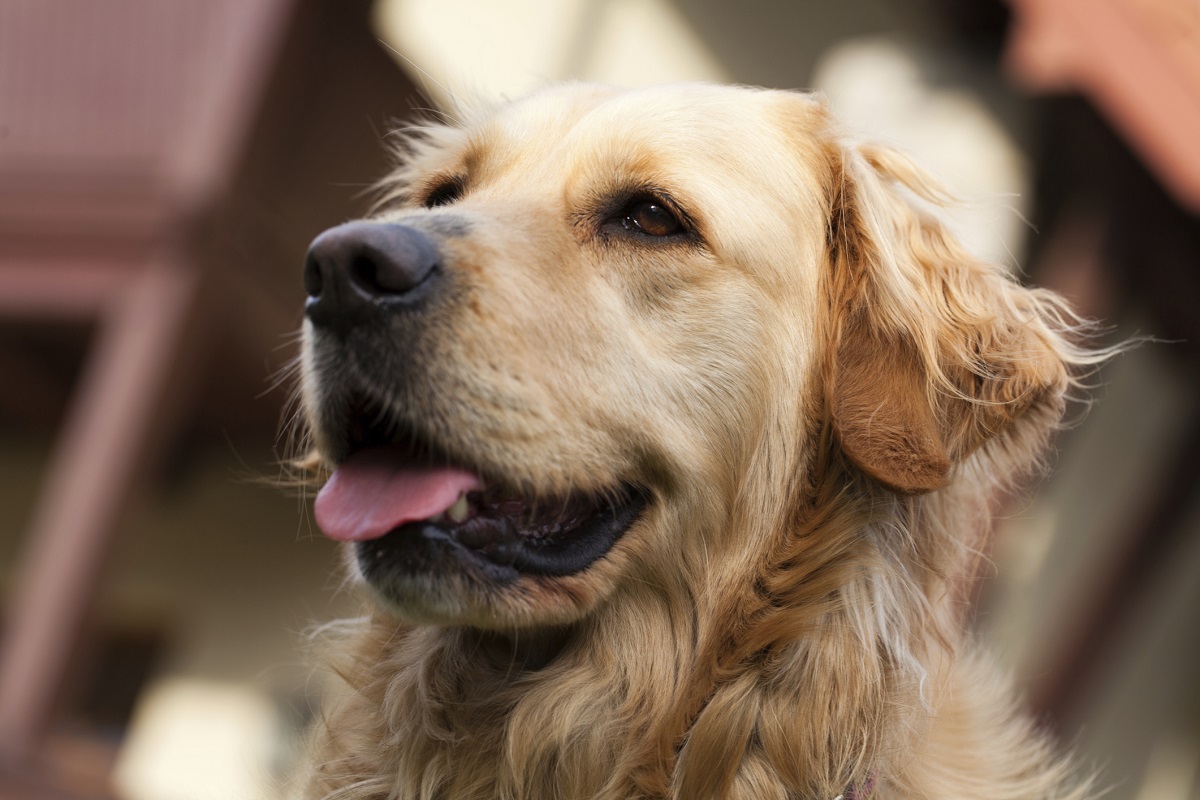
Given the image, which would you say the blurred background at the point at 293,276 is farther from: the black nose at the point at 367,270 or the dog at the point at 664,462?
the black nose at the point at 367,270

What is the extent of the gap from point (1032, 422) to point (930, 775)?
0.81 m

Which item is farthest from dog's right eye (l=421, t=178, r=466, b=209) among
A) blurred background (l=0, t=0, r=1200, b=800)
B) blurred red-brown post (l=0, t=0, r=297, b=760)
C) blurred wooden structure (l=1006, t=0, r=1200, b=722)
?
blurred red-brown post (l=0, t=0, r=297, b=760)

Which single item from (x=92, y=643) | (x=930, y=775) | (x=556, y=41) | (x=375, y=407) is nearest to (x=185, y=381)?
(x=92, y=643)

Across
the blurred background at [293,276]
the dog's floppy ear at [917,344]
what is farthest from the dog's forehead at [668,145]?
the blurred background at [293,276]

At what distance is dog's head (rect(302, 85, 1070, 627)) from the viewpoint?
222 centimetres

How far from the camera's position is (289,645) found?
32.1ft

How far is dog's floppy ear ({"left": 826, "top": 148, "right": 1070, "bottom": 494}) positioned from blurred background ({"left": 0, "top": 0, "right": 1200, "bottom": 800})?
2023mm

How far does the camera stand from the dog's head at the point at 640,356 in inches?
87.5

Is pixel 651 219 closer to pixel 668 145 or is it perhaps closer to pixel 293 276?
pixel 668 145

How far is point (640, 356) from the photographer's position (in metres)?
2.39

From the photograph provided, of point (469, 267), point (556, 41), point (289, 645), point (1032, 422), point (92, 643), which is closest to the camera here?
point (469, 267)

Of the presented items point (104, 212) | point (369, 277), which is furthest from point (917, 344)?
point (104, 212)

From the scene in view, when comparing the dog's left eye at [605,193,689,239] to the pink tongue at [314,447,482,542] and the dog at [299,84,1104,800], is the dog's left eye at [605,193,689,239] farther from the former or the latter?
the pink tongue at [314,447,482,542]

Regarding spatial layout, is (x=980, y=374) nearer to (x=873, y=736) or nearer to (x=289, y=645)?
(x=873, y=736)
